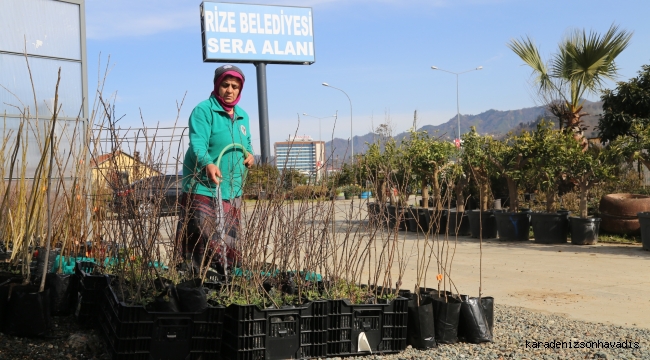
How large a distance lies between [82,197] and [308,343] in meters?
2.61

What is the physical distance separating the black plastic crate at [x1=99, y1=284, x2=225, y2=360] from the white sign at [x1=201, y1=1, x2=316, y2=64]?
20.9 metres

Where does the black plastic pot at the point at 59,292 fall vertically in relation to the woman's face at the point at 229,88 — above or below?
below

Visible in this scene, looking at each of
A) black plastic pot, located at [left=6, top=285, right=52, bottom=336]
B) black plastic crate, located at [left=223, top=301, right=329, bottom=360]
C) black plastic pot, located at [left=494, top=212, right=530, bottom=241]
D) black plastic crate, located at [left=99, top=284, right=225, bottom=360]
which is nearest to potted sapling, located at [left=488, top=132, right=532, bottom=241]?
black plastic pot, located at [left=494, top=212, right=530, bottom=241]

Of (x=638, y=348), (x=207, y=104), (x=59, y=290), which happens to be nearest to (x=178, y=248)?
(x=59, y=290)

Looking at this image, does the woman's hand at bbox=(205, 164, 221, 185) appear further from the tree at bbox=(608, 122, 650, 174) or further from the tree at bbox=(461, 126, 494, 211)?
the tree at bbox=(461, 126, 494, 211)

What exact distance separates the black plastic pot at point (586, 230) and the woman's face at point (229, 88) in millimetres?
6529

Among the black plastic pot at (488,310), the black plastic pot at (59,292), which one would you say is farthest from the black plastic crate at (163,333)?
the black plastic pot at (488,310)

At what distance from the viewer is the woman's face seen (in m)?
4.61

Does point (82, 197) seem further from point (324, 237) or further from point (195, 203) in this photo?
point (324, 237)

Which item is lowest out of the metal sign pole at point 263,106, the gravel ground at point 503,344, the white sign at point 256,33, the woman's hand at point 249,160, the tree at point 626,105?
the gravel ground at point 503,344

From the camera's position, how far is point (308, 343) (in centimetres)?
334

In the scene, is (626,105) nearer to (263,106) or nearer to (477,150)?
(477,150)

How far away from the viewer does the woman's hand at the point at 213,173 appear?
159 inches

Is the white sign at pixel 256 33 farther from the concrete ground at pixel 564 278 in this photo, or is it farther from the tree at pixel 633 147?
the tree at pixel 633 147
